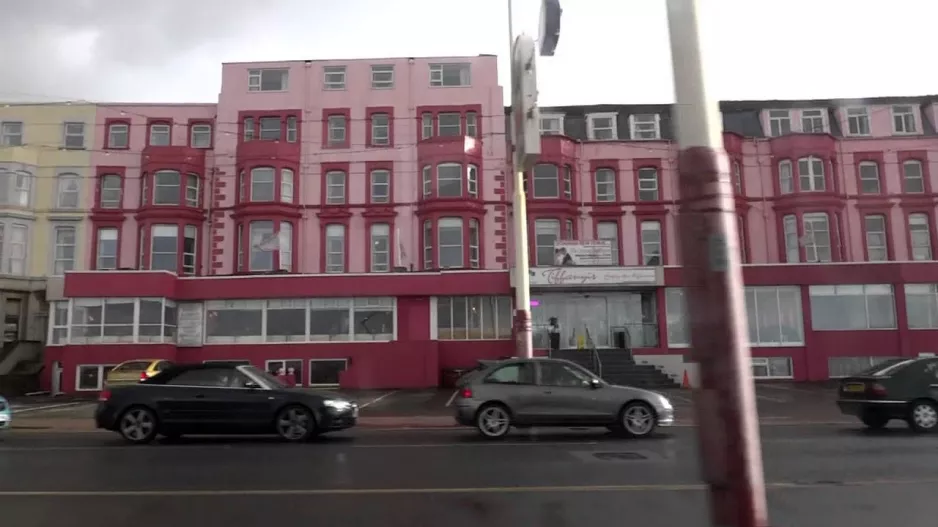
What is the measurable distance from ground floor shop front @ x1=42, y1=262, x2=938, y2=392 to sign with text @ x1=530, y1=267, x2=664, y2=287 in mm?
42

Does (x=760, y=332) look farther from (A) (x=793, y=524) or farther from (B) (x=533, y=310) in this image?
(A) (x=793, y=524)

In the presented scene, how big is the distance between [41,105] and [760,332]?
33.3 meters

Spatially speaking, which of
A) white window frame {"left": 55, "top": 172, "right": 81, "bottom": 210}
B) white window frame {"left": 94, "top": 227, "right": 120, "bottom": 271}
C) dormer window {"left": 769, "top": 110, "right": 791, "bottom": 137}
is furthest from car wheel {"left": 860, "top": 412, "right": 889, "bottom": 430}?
white window frame {"left": 55, "top": 172, "right": 81, "bottom": 210}

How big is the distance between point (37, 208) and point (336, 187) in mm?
13344

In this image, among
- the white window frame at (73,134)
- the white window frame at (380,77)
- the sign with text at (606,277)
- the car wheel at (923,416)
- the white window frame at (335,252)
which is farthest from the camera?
the white window frame at (73,134)

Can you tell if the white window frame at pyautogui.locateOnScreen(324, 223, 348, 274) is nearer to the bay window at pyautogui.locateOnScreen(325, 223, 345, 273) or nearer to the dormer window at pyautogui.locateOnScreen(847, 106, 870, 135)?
the bay window at pyautogui.locateOnScreen(325, 223, 345, 273)

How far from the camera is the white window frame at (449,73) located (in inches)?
1266

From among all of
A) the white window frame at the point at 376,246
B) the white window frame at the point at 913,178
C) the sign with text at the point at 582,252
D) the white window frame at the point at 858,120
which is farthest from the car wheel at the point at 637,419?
the white window frame at the point at 858,120

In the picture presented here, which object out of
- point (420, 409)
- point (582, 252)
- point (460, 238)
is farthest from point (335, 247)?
point (420, 409)

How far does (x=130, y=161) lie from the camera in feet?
105

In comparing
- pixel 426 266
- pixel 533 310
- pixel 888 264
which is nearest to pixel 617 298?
pixel 533 310

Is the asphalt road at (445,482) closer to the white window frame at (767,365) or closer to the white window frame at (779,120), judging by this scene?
the white window frame at (767,365)

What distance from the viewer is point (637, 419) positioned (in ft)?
42.3

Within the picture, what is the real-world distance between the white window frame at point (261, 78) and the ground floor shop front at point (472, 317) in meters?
9.17
